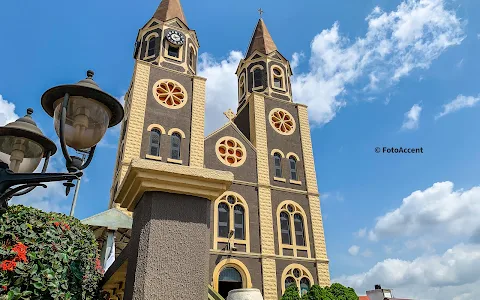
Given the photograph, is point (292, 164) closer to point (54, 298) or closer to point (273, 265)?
point (273, 265)

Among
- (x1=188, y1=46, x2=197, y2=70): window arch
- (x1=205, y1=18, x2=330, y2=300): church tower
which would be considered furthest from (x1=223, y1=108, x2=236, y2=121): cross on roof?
(x1=188, y1=46, x2=197, y2=70): window arch

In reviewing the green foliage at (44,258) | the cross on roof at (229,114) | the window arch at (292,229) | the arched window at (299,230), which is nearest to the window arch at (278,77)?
the cross on roof at (229,114)

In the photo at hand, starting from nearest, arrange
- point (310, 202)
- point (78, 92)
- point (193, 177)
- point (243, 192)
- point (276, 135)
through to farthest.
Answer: point (193, 177) → point (78, 92) → point (243, 192) → point (310, 202) → point (276, 135)

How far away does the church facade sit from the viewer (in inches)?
644

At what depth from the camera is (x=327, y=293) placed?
1225 cm

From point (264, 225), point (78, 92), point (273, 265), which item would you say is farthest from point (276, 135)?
point (78, 92)

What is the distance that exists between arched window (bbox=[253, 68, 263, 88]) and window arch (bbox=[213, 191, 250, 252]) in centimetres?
869

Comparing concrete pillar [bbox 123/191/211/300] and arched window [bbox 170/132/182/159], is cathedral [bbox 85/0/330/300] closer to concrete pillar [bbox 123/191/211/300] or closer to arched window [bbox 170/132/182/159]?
arched window [bbox 170/132/182/159]

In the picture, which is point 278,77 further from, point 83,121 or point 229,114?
point 83,121

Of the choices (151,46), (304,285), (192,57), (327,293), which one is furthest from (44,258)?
(192,57)

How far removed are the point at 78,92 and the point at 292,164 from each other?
17.9m

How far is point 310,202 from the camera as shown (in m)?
19.2

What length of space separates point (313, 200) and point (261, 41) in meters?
12.3

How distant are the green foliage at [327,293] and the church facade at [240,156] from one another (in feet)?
10.6
